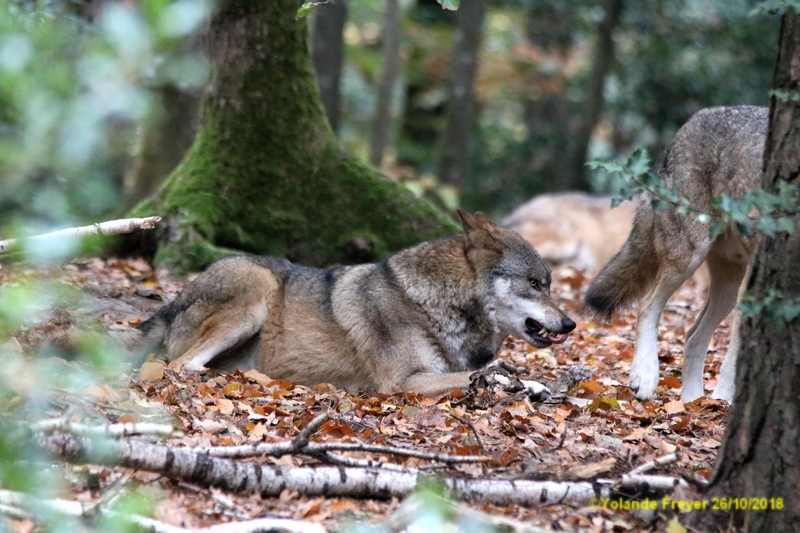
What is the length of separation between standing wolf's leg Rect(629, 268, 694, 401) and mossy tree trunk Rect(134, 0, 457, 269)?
334cm

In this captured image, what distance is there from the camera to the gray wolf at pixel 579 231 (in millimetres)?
13680

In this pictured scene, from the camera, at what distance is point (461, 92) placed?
52.2 feet

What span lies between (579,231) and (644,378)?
7963mm

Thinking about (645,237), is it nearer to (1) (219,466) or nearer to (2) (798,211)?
(2) (798,211)

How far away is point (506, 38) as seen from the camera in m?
23.2

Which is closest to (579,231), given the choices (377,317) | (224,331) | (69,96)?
(377,317)

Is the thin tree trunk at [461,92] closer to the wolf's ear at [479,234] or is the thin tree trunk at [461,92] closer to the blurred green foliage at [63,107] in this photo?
the wolf's ear at [479,234]

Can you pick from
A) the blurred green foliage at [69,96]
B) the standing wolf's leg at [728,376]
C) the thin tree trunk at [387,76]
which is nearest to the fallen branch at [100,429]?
the blurred green foliage at [69,96]

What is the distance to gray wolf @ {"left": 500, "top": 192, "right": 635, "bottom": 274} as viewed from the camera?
1368cm

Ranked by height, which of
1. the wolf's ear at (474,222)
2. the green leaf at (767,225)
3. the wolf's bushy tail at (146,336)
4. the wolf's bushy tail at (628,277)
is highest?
the green leaf at (767,225)

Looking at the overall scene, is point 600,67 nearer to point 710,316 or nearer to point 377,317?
point 710,316

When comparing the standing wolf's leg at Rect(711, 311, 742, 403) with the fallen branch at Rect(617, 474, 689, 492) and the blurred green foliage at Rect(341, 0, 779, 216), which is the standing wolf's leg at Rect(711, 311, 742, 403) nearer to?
the fallen branch at Rect(617, 474, 689, 492)

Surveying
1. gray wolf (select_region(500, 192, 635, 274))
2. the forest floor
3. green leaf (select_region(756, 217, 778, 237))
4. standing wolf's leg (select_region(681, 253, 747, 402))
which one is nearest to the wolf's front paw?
the forest floor

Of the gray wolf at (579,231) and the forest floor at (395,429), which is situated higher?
the gray wolf at (579,231)
